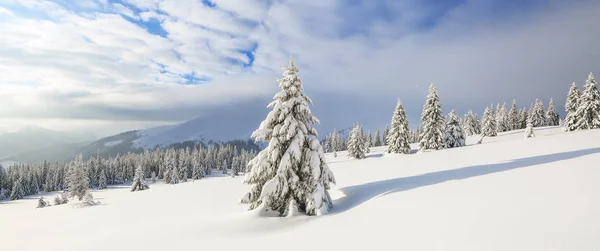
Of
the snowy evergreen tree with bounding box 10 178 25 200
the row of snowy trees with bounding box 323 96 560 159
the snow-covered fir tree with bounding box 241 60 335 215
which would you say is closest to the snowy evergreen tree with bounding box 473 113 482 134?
the row of snowy trees with bounding box 323 96 560 159

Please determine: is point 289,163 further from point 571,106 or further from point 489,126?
point 489,126

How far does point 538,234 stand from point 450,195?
211 inches

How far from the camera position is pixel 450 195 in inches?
510

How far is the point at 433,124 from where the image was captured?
162 feet

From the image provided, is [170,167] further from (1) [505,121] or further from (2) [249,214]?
(1) [505,121]

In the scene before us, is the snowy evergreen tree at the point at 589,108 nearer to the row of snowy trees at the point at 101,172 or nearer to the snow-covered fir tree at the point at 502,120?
the snow-covered fir tree at the point at 502,120

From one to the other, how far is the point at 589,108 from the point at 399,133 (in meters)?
28.8

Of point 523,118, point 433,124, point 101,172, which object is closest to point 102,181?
point 101,172

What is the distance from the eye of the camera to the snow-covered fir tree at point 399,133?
53.7m

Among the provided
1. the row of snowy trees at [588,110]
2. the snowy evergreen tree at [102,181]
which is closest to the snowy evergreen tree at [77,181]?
the snowy evergreen tree at [102,181]

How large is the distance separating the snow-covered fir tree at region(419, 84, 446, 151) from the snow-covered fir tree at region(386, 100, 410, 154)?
154 inches

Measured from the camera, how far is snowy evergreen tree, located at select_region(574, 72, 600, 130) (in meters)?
45.4

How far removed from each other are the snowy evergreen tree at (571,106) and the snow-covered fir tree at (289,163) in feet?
182

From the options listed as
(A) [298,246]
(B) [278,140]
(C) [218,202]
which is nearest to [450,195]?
(A) [298,246]
